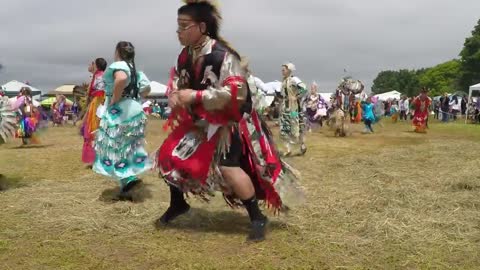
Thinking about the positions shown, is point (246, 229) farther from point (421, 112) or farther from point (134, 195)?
point (421, 112)

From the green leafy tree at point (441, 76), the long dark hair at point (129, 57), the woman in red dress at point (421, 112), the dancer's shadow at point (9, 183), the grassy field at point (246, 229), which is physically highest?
the green leafy tree at point (441, 76)

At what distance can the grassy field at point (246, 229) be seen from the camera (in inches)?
135

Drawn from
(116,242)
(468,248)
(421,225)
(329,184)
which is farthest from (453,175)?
(116,242)

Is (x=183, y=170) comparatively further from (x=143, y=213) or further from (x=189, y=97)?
(x=143, y=213)

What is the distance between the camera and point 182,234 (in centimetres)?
405

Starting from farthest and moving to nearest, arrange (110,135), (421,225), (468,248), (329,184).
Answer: (329,184) → (110,135) → (421,225) → (468,248)

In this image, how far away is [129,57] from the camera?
5.30 meters

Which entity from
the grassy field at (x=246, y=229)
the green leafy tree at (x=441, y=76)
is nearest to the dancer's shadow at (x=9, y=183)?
the grassy field at (x=246, y=229)

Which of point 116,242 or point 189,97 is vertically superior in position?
point 189,97

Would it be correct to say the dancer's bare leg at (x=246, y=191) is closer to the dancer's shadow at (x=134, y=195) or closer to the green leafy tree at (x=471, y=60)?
the dancer's shadow at (x=134, y=195)

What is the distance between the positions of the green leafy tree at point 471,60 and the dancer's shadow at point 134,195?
6746 centimetres

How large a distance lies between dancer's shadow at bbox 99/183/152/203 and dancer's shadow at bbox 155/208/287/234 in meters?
0.84

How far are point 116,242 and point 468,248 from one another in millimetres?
2557

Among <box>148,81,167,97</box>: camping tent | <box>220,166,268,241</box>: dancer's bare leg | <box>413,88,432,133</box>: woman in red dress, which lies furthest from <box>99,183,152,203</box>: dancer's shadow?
<box>148,81,167,97</box>: camping tent
